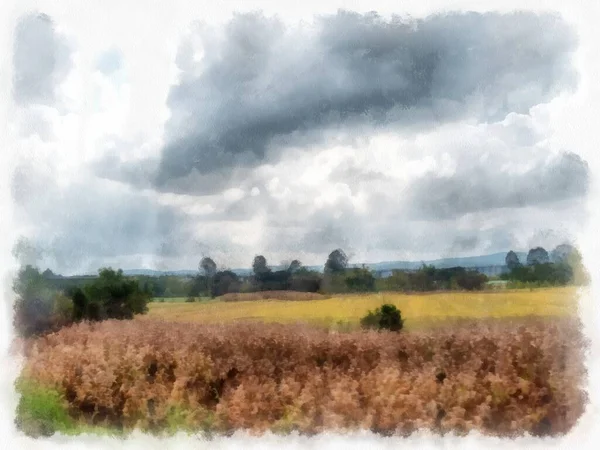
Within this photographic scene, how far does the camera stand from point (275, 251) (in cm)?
470

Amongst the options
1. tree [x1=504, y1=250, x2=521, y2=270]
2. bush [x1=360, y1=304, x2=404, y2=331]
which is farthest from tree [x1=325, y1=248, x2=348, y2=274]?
tree [x1=504, y1=250, x2=521, y2=270]

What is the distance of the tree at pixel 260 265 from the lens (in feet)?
15.5

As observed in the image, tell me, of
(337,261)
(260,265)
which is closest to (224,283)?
(260,265)

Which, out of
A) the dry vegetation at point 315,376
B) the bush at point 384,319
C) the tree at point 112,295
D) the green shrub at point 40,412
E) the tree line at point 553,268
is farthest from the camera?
the tree at point 112,295

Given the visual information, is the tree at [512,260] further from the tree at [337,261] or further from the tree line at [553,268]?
the tree at [337,261]

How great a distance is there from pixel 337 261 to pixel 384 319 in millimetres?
583

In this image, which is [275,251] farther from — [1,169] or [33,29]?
[33,29]

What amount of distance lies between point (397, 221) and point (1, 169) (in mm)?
3367

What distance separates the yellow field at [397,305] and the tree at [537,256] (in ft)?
0.72

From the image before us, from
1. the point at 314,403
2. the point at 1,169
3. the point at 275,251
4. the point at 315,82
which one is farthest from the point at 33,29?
the point at 314,403

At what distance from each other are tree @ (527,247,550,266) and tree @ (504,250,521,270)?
0.09 metres

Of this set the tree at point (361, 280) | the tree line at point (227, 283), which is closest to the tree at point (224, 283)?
the tree line at point (227, 283)

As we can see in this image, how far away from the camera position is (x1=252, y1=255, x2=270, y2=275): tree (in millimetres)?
4719

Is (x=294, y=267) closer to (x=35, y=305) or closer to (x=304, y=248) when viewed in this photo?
(x=304, y=248)
